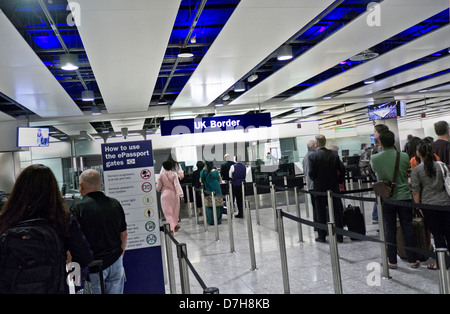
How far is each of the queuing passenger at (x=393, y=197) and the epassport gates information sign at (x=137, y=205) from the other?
2863mm

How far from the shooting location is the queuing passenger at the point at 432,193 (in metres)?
4.45

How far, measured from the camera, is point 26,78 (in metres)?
8.12

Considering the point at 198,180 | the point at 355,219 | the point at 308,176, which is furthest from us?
the point at 198,180

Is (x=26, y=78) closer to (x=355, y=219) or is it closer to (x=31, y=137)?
(x=31, y=137)

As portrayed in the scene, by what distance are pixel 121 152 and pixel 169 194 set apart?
379 cm

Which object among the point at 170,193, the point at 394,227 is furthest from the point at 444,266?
the point at 170,193

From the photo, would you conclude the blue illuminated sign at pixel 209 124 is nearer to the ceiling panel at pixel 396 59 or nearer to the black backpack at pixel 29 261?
the ceiling panel at pixel 396 59

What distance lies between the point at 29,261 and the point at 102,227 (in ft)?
3.35

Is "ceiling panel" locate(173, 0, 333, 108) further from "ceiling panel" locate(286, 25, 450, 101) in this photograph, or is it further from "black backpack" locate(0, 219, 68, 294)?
"black backpack" locate(0, 219, 68, 294)

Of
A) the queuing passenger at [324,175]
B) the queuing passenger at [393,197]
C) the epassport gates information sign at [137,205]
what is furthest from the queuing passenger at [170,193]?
the queuing passenger at [393,197]

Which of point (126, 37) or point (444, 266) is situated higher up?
point (126, 37)

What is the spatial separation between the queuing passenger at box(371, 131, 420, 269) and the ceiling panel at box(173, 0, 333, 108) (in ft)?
7.06
